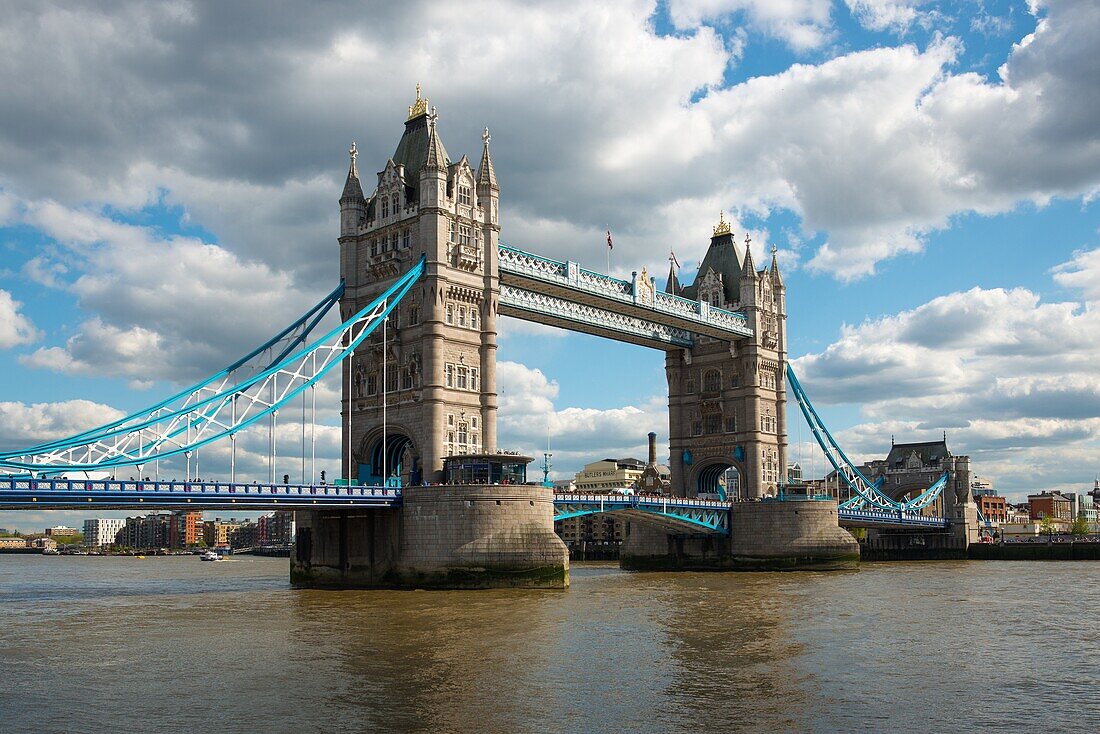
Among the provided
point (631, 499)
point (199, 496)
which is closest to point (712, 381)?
point (631, 499)

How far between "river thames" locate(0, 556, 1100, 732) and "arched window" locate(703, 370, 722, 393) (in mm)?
42479

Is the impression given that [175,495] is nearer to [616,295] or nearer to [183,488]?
[183,488]

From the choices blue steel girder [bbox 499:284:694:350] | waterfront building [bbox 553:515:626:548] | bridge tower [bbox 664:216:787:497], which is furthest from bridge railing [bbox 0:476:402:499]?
waterfront building [bbox 553:515:626:548]

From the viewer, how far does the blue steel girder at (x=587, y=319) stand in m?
72.2

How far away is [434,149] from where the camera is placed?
64312 mm

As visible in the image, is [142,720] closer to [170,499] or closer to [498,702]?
[498,702]

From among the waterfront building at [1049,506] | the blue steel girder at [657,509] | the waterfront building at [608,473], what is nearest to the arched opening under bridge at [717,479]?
the blue steel girder at [657,509]

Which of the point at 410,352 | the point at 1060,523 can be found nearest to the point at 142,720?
the point at 410,352

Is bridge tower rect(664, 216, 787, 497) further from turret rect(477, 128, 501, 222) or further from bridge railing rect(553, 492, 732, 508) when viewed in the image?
turret rect(477, 128, 501, 222)

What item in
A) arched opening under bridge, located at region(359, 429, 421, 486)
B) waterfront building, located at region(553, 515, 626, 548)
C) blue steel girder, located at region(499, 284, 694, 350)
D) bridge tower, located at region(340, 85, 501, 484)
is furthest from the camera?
waterfront building, located at region(553, 515, 626, 548)

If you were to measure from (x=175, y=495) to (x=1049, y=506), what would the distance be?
17482 centimetres

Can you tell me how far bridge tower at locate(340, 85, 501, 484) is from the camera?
63.0 m

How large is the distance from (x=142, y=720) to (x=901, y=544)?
96.7m

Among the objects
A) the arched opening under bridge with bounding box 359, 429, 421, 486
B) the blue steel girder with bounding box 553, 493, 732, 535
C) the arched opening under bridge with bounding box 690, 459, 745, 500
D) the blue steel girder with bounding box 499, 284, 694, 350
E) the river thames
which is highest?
the blue steel girder with bounding box 499, 284, 694, 350
